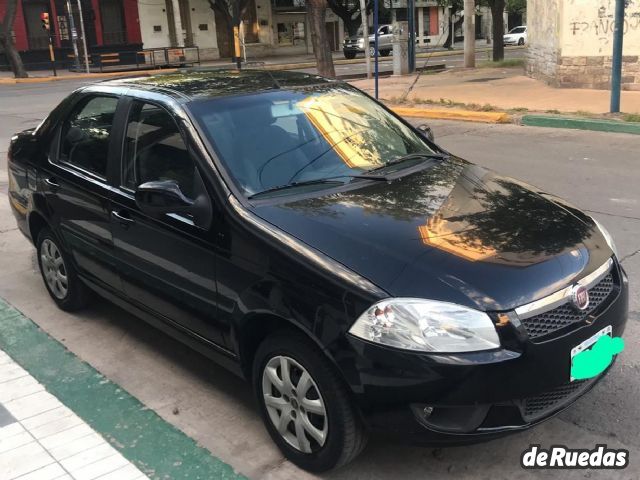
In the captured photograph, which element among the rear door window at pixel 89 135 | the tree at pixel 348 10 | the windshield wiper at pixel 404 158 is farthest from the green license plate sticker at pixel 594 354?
the tree at pixel 348 10

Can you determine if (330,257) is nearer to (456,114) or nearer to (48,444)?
(48,444)

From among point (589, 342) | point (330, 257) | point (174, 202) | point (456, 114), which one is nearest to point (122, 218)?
point (174, 202)

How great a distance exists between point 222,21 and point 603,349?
4371 centimetres

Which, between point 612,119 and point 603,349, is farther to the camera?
point 612,119

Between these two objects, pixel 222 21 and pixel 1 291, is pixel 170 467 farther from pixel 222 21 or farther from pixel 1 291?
pixel 222 21

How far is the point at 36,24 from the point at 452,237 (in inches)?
1509

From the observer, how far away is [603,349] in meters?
2.86

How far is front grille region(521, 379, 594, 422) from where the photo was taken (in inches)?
104

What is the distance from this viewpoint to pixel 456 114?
41.9 feet

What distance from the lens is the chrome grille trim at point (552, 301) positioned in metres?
2.58

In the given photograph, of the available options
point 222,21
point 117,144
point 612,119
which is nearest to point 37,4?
point 222,21

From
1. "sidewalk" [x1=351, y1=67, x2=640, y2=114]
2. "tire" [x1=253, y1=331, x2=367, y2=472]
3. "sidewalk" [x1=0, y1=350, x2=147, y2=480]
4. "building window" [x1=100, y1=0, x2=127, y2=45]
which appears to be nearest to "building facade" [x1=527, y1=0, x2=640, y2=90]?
"sidewalk" [x1=351, y1=67, x2=640, y2=114]

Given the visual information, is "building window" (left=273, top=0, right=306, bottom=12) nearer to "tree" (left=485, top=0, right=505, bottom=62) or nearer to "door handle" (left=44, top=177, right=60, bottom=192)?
"tree" (left=485, top=0, right=505, bottom=62)

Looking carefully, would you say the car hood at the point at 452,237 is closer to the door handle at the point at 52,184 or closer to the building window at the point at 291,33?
the door handle at the point at 52,184
